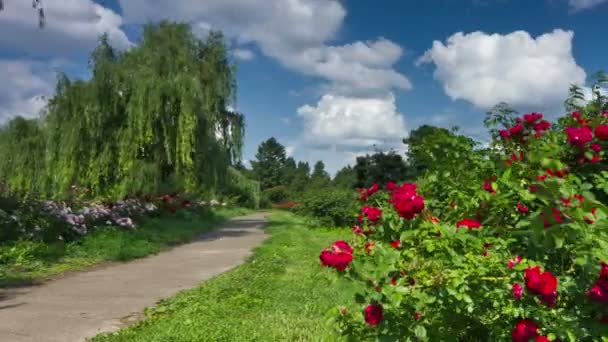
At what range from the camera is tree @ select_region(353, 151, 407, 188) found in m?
29.6

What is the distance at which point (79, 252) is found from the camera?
1004cm

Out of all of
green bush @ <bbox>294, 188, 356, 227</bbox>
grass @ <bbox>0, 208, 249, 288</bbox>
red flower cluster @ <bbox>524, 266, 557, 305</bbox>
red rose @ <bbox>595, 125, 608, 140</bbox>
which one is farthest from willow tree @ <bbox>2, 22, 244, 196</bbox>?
red flower cluster @ <bbox>524, 266, 557, 305</bbox>

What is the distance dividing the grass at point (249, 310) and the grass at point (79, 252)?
8.61 feet

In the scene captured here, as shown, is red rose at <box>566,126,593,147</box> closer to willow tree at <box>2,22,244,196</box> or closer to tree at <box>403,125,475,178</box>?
tree at <box>403,125,475,178</box>

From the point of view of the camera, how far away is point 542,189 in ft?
6.99

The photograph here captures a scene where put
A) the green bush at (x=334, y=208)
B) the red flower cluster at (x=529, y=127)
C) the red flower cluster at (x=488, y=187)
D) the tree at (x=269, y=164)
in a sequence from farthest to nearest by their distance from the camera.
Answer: the tree at (x=269, y=164), the green bush at (x=334, y=208), the red flower cluster at (x=529, y=127), the red flower cluster at (x=488, y=187)

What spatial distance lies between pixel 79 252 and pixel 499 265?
922 cm

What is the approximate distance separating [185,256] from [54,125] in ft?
20.4

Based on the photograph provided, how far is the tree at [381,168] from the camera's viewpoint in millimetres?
29641

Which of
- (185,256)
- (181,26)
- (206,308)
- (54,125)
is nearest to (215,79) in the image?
(181,26)

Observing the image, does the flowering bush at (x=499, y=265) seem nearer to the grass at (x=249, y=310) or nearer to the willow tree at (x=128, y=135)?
the grass at (x=249, y=310)

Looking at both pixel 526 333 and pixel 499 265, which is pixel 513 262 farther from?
pixel 526 333

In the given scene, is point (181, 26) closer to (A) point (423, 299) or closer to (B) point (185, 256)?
(B) point (185, 256)

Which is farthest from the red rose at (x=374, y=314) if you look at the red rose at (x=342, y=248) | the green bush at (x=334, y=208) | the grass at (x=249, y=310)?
the green bush at (x=334, y=208)
